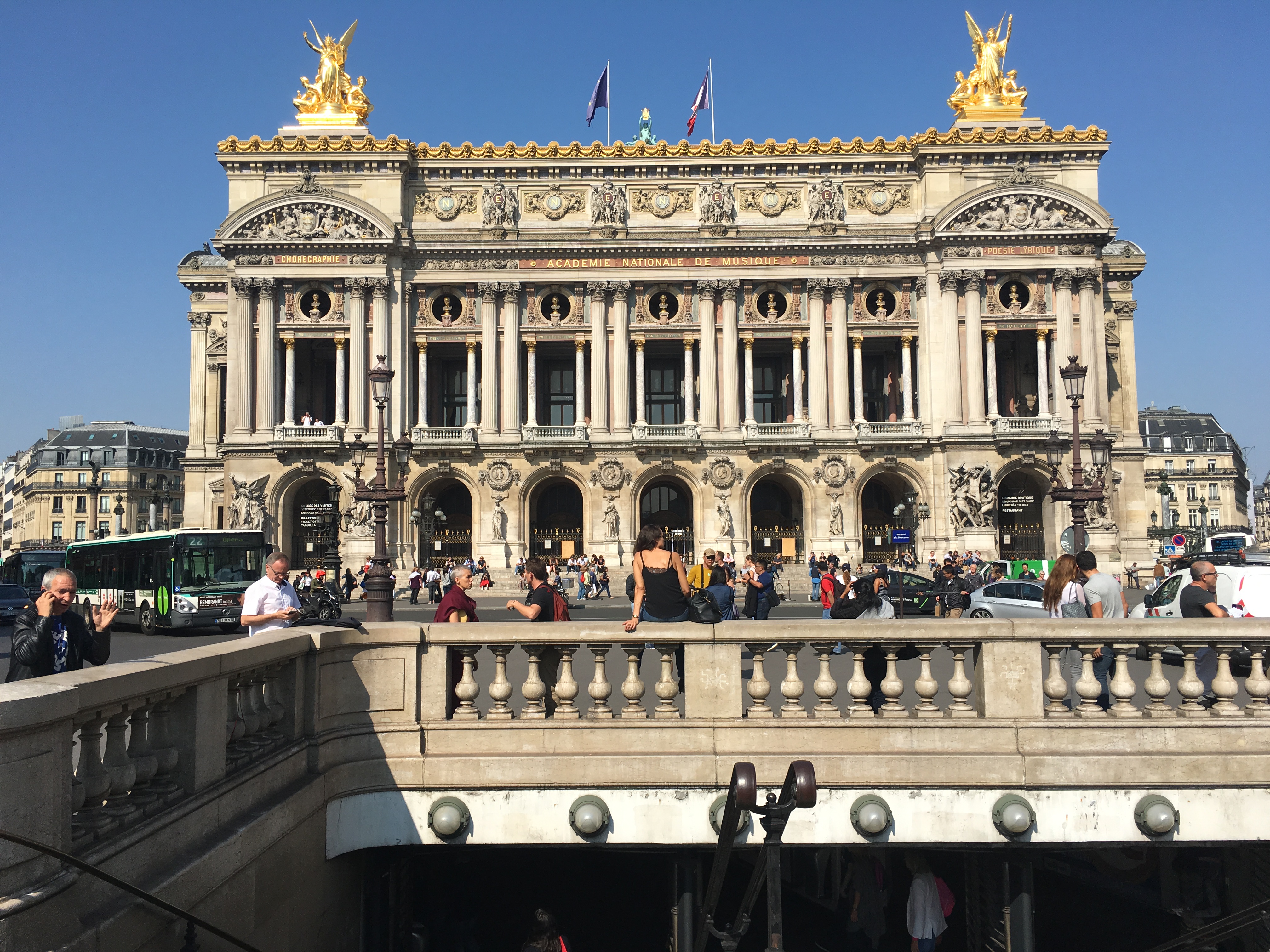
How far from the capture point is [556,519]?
48719 millimetres

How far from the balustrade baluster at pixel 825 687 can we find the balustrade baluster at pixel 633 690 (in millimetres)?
1423

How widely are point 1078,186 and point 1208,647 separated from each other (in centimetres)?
4425

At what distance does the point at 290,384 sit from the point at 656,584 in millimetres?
41295

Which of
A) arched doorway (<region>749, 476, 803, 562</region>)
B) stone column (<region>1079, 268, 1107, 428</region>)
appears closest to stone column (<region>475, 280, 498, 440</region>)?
arched doorway (<region>749, 476, 803, 562</region>)

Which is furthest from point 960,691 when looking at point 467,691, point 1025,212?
point 1025,212

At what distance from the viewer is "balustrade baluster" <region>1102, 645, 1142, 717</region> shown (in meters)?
7.88

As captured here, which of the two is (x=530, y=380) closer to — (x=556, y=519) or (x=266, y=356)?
(x=556, y=519)

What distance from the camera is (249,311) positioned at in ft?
150

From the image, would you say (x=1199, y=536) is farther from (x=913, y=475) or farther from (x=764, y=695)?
(x=764, y=695)

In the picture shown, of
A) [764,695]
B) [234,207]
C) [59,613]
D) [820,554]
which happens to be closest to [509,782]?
[764,695]

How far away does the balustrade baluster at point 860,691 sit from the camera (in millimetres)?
7898

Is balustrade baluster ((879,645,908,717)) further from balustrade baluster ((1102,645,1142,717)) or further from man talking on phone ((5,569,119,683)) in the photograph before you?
man talking on phone ((5,569,119,683))

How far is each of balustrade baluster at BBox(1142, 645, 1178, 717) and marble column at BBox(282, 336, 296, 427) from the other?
42630mm

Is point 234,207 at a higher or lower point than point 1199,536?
higher
